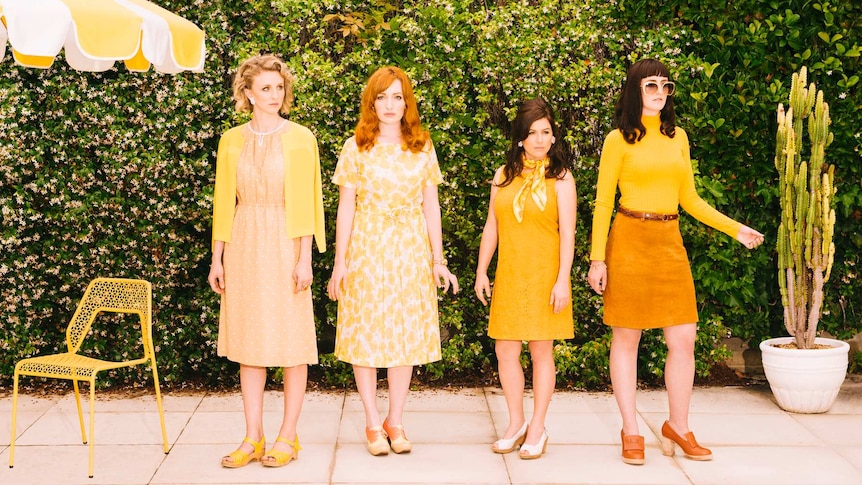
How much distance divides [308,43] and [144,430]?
2.59 metres

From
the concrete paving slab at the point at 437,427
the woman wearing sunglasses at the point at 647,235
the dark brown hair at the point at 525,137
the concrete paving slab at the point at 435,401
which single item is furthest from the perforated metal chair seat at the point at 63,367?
the woman wearing sunglasses at the point at 647,235

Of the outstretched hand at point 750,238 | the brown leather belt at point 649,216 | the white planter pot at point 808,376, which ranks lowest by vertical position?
the white planter pot at point 808,376

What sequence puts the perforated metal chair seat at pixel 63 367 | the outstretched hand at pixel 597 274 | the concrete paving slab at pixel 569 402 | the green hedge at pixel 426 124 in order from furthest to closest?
the green hedge at pixel 426 124, the concrete paving slab at pixel 569 402, the outstretched hand at pixel 597 274, the perforated metal chair seat at pixel 63 367

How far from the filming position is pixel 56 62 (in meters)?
5.77

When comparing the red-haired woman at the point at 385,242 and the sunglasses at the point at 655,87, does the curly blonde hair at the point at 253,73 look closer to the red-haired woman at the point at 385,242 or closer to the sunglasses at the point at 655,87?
the red-haired woman at the point at 385,242

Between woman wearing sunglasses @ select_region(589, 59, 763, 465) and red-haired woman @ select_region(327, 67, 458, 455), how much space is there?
33.9 inches

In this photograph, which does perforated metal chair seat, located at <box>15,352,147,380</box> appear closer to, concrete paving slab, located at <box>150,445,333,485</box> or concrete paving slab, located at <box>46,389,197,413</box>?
concrete paving slab, located at <box>150,445,333,485</box>

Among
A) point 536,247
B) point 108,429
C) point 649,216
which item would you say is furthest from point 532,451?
point 108,429

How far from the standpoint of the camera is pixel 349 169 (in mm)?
4676

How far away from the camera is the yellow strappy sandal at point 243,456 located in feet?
14.8

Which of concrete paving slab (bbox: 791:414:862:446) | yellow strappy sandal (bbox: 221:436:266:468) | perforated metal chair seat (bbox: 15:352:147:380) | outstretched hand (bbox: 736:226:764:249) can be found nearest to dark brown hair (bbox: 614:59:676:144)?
outstretched hand (bbox: 736:226:764:249)

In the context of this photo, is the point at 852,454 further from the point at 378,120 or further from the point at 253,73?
the point at 253,73

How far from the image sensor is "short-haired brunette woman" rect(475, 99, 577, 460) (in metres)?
4.57

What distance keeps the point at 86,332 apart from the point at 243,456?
113 centimetres
